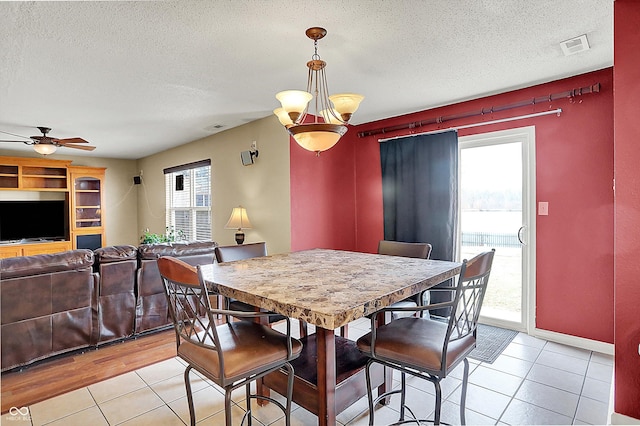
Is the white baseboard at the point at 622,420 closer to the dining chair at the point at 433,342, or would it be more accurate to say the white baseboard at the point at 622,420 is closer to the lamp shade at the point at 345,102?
the dining chair at the point at 433,342

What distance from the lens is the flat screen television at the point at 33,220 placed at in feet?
19.5

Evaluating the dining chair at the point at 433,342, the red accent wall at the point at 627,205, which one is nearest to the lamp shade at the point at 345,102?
the dining chair at the point at 433,342

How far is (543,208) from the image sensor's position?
3.13m

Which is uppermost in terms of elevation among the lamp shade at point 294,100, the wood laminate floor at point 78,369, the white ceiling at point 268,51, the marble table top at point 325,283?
the white ceiling at point 268,51

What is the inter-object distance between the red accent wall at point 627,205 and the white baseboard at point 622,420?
0.07 ft

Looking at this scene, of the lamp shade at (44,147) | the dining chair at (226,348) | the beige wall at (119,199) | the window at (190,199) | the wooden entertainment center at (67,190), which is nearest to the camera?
the dining chair at (226,348)

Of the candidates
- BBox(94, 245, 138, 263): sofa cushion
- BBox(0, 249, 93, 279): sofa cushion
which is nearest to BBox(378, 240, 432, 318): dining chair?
BBox(94, 245, 138, 263): sofa cushion

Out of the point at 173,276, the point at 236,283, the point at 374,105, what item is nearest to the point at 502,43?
the point at 374,105

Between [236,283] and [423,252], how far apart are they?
1554mm

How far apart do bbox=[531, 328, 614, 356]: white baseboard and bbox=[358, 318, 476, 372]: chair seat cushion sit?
1967 millimetres

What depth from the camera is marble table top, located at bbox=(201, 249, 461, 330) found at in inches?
47.4

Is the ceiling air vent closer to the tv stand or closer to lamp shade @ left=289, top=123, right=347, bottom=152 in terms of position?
lamp shade @ left=289, top=123, right=347, bottom=152

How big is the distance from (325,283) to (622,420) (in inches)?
73.2

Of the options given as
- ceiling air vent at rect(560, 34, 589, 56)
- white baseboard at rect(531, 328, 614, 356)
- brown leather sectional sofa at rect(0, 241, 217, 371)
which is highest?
ceiling air vent at rect(560, 34, 589, 56)
